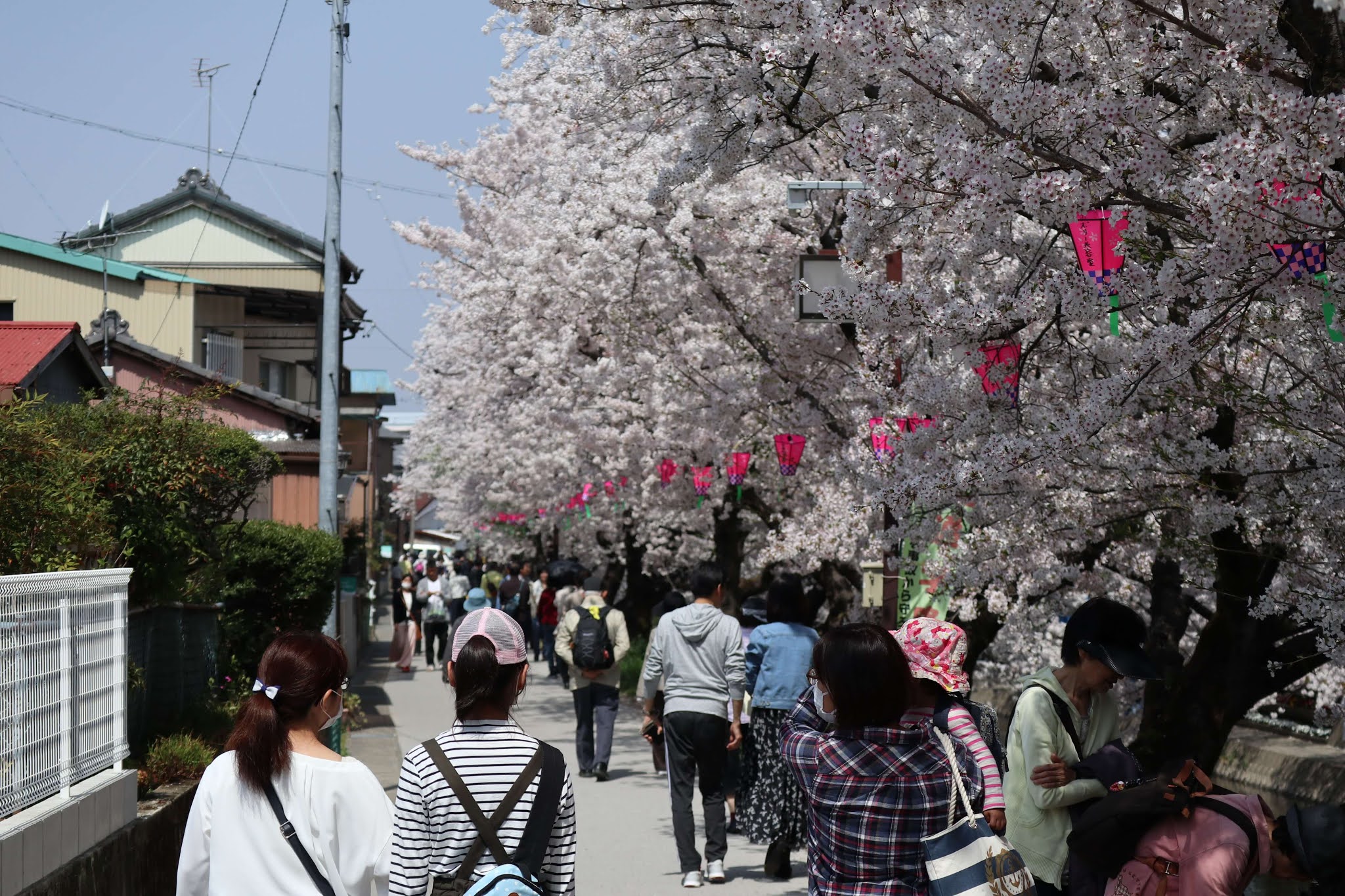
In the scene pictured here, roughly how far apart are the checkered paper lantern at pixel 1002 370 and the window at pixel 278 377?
80.0 feet

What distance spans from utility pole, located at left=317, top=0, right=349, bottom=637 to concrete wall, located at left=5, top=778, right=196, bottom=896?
393 inches

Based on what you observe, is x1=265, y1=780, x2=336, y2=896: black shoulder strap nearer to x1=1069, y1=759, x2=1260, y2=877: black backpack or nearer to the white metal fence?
x1=1069, y1=759, x2=1260, y2=877: black backpack

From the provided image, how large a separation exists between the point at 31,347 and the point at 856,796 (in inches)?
499

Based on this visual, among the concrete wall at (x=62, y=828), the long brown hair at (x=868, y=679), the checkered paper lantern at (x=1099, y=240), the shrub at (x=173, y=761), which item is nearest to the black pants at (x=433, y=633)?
the shrub at (x=173, y=761)

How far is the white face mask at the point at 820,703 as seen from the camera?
14.8 feet

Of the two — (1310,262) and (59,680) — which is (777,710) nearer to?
(59,680)

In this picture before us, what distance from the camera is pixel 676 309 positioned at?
16562 millimetres

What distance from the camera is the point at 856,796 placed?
3.98m

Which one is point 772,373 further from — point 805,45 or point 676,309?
point 805,45

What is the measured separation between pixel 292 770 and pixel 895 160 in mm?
4035

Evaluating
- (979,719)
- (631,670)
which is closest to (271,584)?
(631,670)

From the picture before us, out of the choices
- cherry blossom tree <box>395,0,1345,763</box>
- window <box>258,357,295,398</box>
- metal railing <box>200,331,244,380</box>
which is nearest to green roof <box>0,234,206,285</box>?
metal railing <box>200,331,244,380</box>

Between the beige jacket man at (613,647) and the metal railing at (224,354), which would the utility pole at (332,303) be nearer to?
A: the beige jacket man at (613,647)

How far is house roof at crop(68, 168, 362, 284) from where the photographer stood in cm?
2959
